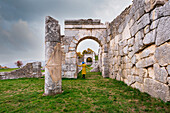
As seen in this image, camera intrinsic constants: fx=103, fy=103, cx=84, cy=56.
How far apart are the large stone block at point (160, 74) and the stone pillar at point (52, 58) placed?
3.55 meters

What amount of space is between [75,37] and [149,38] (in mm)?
5877

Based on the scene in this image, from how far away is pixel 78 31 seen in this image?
337 inches

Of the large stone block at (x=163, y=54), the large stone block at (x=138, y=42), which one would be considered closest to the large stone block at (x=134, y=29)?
the large stone block at (x=138, y=42)

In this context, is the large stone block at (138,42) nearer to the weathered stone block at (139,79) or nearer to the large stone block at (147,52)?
the large stone block at (147,52)

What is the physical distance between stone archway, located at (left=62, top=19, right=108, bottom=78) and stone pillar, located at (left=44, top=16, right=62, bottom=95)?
389 centimetres

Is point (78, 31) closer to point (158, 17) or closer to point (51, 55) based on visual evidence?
point (51, 55)

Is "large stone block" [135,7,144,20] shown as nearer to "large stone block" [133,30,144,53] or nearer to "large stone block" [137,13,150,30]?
"large stone block" [137,13,150,30]

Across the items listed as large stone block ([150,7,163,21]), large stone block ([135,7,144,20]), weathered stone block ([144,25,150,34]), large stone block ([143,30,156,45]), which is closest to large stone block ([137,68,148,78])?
large stone block ([143,30,156,45])

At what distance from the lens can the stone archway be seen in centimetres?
833

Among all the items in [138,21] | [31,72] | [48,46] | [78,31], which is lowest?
[31,72]

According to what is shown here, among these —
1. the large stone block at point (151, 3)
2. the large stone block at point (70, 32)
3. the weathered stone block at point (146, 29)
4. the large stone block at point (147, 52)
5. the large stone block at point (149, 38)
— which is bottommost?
the large stone block at point (147, 52)

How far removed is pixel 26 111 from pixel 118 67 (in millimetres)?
5453

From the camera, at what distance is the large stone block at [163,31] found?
111 inches

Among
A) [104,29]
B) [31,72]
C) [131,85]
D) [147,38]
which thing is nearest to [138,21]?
[147,38]
